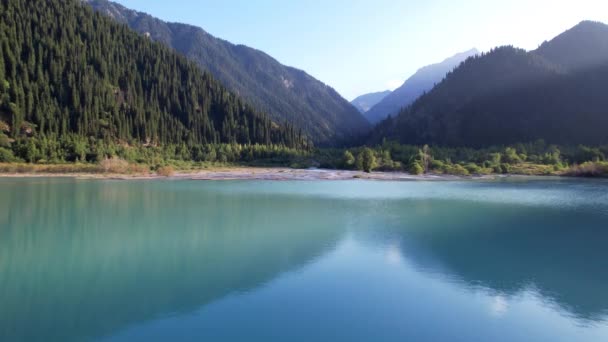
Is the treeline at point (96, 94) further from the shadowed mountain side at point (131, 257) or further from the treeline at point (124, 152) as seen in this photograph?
the shadowed mountain side at point (131, 257)

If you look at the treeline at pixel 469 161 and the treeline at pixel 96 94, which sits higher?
the treeline at pixel 96 94

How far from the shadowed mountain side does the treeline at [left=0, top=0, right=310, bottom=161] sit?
49674 mm

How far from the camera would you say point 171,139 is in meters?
103

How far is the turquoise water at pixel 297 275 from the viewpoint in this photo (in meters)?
10.8

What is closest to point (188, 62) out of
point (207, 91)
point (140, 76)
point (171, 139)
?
point (207, 91)

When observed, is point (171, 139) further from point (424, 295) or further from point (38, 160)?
point (424, 295)

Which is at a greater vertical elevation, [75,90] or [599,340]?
[75,90]

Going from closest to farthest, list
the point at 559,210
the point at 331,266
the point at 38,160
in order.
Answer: the point at 331,266 < the point at 559,210 < the point at 38,160

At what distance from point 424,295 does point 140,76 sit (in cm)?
11931

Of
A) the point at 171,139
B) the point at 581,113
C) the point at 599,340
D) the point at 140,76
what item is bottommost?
the point at 599,340

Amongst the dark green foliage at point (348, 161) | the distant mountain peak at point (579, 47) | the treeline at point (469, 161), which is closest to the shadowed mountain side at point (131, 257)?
the treeline at point (469, 161)

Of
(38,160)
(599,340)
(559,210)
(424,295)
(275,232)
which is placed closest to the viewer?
(599,340)

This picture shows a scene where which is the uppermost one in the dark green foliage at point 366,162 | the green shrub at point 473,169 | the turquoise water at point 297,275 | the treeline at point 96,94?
the treeline at point 96,94

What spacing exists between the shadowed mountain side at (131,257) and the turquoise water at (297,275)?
7 cm
